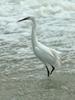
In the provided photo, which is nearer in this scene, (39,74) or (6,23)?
(39,74)

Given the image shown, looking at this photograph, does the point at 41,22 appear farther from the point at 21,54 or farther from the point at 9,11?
the point at 21,54

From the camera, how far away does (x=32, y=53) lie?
888cm

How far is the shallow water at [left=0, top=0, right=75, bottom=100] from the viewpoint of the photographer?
21.8 feet

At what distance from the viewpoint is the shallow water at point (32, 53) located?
663 centimetres

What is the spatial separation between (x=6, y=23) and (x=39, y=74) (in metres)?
5.10

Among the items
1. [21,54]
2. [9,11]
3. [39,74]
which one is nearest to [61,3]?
[9,11]

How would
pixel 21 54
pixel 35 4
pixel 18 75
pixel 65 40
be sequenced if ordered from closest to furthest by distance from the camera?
1. pixel 18 75
2. pixel 21 54
3. pixel 65 40
4. pixel 35 4

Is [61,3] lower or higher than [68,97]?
lower

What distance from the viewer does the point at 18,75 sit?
7461 mm

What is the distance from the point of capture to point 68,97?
247 inches

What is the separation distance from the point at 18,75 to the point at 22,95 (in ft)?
3.57

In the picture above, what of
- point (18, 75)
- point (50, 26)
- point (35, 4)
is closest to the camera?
point (18, 75)

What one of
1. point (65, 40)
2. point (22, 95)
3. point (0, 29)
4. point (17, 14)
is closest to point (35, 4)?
point (17, 14)

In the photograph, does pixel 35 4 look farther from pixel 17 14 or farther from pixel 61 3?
pixel 17 14
